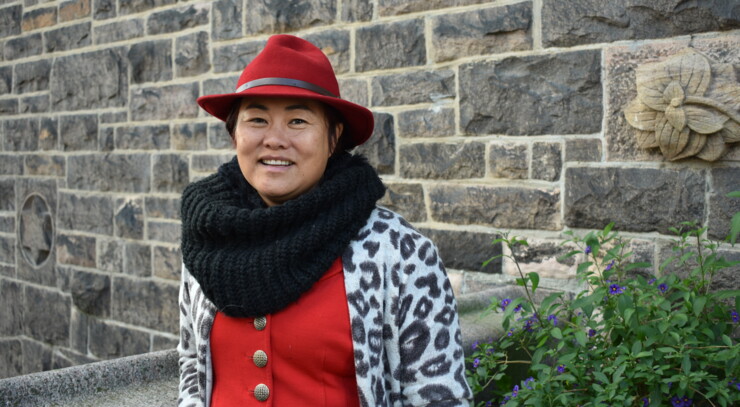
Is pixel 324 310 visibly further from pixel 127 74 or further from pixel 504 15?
pixel 127 74

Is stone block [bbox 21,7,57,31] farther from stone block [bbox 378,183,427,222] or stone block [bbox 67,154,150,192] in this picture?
stone block [bbox 378,183,427,222]

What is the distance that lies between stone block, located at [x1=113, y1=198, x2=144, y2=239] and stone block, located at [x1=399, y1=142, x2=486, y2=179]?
209cm

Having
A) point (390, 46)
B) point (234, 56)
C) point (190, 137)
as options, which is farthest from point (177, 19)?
point (390, 46)

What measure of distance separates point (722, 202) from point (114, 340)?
3897mm

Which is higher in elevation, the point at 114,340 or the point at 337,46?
the point at 337,46

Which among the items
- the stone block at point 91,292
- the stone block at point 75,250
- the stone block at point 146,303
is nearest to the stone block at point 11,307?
the stone block at point 75,250

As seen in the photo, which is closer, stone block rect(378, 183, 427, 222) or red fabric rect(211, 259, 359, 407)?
red fabric rect(211, 259, 359, 407)

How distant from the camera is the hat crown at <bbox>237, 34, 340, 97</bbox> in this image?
1.71 m

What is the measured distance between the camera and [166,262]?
4676 mm

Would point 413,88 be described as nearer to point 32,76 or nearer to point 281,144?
point 281,144

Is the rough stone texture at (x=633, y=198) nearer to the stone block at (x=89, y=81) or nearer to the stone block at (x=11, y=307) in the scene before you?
the stone block at (x=89, y=81)

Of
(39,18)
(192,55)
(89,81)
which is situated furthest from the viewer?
(39,18)

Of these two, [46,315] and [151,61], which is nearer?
[151,61]

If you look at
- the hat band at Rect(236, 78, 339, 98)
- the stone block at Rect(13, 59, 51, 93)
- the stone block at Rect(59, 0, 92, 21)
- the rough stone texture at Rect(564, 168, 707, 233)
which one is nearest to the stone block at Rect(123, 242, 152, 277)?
the stone block at Rect(13, 59, 51, 93)
